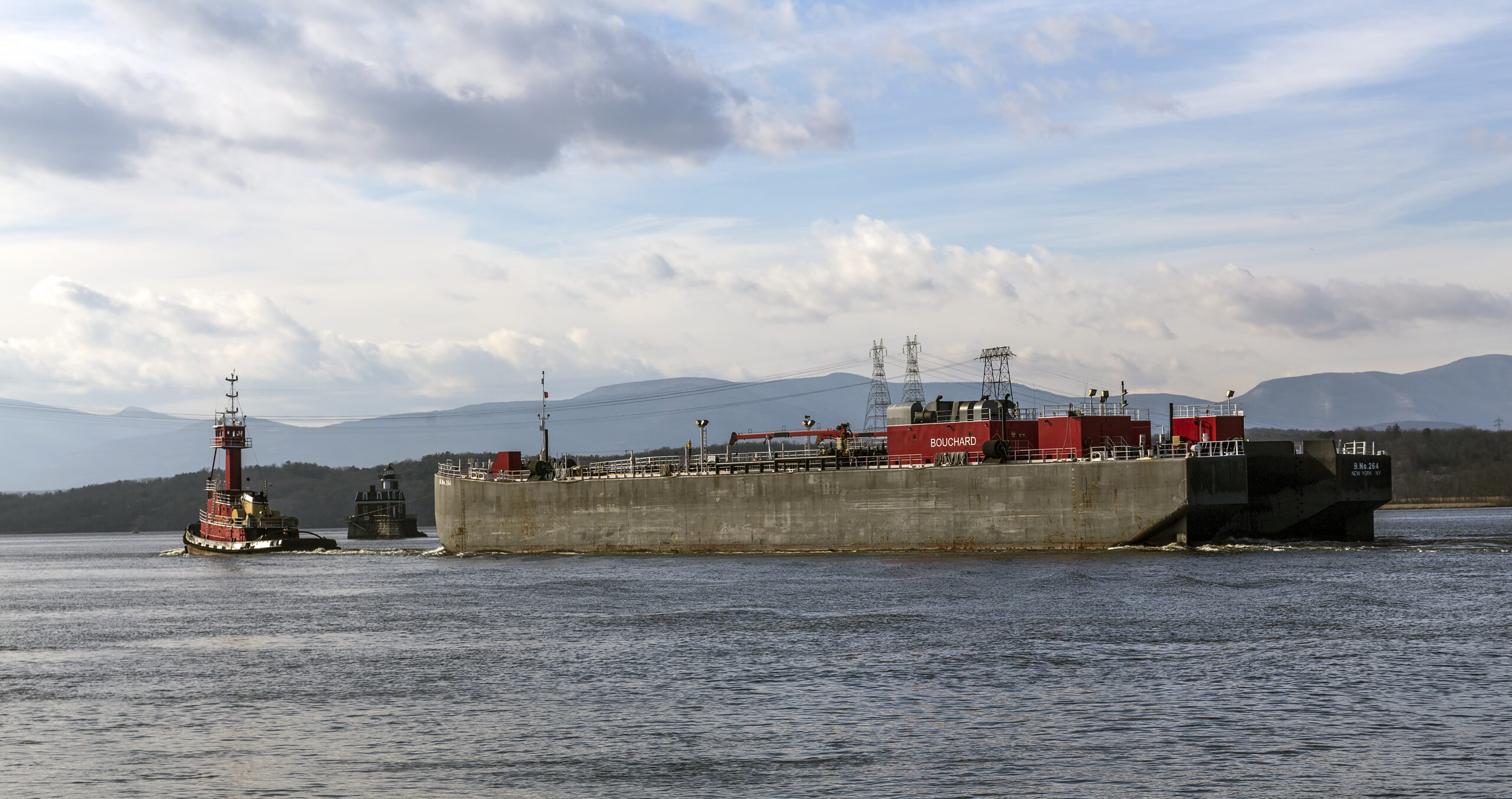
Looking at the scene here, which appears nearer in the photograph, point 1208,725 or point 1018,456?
point 1208,725

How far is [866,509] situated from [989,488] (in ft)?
21.5

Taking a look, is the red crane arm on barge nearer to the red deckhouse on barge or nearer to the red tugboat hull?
the red deckhouse on barge

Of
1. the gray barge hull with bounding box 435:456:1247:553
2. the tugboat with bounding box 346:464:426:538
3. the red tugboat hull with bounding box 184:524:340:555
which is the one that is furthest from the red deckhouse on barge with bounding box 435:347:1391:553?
the tugboat with bounding box 346:464:426:538

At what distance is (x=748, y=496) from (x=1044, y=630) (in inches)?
1265

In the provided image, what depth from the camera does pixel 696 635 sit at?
Answer: 109 ft

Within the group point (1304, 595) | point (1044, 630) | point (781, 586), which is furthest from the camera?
point (781, 586)

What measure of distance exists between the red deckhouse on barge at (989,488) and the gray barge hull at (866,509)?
2.8 inches

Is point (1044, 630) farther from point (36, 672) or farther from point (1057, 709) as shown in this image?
point (36, 672)

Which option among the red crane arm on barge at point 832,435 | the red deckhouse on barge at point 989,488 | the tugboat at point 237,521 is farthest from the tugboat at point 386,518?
the red crane arm on barge at point 832,435

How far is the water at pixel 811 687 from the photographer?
18.2m

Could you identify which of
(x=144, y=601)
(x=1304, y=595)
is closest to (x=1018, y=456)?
(x=1304, y=595)

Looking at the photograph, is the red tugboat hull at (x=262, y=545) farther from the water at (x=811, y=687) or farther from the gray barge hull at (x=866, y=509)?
the water at (x=811, y=687)

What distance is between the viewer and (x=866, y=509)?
58750 mm

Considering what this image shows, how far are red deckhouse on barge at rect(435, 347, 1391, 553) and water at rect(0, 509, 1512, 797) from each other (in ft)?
11.0
